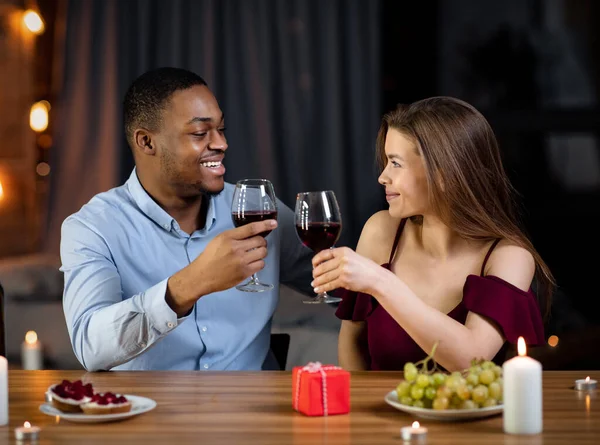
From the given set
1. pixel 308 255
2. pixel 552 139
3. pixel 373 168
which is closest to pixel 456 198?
pixel 308 255

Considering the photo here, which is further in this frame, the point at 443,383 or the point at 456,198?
the point at 456,198

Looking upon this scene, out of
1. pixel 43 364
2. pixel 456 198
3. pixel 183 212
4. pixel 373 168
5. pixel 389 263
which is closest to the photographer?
pixel 456 198

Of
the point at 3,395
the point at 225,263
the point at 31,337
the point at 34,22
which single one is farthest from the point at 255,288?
the point at 34,22

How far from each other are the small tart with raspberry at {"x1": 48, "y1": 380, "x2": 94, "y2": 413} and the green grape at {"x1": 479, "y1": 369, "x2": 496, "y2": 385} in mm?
626

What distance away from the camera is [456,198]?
80.0 inches

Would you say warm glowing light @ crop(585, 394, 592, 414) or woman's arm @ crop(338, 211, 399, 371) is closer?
warm glowing light @ crop(585, 394, 592, 414)

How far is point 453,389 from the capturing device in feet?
4.47

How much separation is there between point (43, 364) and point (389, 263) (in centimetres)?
173

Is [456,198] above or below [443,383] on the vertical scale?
above

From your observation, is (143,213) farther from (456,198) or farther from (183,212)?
(456,198)

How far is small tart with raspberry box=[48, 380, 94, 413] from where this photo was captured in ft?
4.59

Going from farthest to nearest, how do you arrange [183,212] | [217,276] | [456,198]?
[183,212] < [456,198] < [217,276]

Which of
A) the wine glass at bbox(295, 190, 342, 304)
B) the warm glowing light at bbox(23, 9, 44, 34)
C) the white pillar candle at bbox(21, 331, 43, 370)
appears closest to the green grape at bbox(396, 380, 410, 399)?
the wine glass at bbox(295, 190, 342, 304)

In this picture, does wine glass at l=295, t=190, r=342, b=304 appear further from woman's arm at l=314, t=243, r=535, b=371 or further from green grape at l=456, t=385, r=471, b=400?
green grape at l=456, t=385, r=471, b=400
